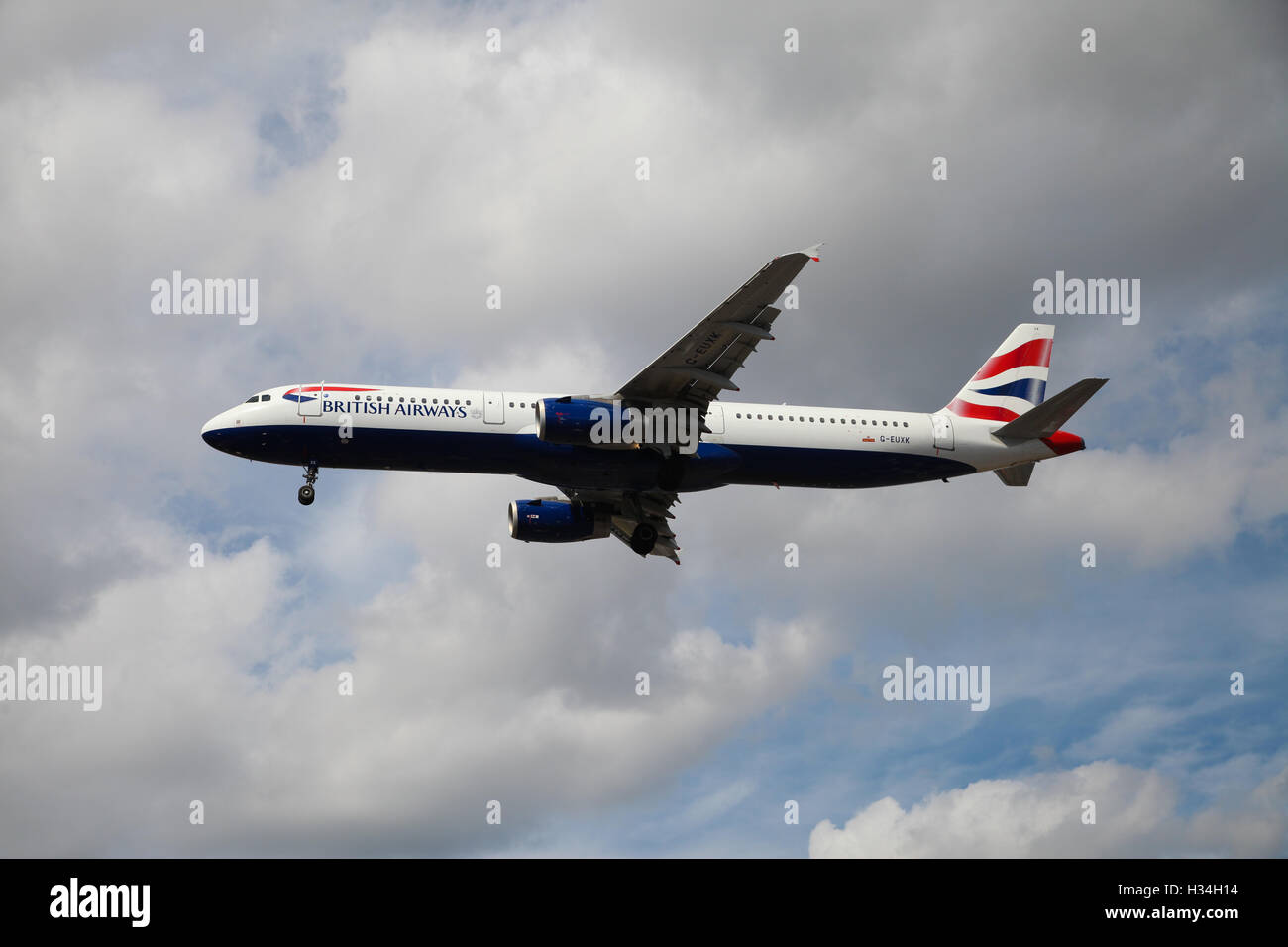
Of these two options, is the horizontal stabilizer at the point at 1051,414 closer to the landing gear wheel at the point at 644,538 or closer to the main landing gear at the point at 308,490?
the landing gear wheel at the point at 644,538

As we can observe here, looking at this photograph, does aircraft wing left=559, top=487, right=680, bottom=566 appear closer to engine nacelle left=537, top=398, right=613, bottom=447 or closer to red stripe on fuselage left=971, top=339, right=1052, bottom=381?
engine nacelle left=537, top=398, right=613, bottom=447

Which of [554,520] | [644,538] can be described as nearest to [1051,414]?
[644,538]

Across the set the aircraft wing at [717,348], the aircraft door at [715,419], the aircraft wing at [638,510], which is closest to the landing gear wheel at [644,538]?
the aircraft wing at [638,510]

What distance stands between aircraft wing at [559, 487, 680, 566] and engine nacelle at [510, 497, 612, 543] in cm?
50

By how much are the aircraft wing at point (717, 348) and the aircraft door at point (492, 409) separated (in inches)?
187

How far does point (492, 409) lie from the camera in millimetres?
52781

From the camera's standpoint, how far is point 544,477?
54625mm

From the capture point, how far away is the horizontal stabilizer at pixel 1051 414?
54.1m

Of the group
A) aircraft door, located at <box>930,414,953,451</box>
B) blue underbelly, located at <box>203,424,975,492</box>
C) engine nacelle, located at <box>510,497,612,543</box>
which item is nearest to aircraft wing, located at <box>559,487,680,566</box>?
engine nacelle, located at <box>510,497,612,543</box>

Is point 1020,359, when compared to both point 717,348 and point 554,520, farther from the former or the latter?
point 554,520

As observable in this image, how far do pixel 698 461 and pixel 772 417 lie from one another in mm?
3990

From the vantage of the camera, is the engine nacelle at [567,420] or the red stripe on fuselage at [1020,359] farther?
the red stripe on fuselage at [1020,359]

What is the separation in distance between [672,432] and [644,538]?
9223 mm

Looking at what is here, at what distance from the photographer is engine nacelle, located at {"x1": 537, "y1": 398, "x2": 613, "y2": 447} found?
51.9 metres
